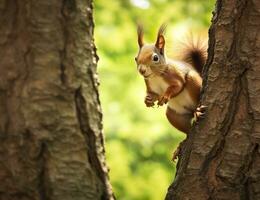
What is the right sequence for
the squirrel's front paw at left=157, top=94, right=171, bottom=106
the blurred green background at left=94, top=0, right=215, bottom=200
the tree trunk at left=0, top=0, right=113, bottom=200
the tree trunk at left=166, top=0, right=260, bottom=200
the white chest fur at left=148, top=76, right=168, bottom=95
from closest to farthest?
the tree trunk at left=0, top=0, right=113, bottom=200 < the tree trunk at left=166, top=0, right=260, bottom=200 < the squirrel's front paw at left=157, top=94, right=171, bottom=106 < the white chest fur at left=148, top=76, right=168, bottom=95 < the blurred green background at left=94, top=0, right=215, bottom=200

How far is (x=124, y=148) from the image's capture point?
615 cm

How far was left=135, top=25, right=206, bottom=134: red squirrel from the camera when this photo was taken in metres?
2.79

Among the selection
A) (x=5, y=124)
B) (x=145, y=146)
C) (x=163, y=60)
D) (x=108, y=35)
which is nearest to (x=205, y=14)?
(x=108, y=35)

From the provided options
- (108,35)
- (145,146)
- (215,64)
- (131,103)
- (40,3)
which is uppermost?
(40,3)

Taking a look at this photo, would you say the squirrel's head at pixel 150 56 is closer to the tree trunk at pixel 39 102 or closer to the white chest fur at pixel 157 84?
the white chest fur at pixel 157 84

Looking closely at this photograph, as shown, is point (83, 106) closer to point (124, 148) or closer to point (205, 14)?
point (124, 148)

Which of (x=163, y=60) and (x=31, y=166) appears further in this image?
(x=163, y=60)

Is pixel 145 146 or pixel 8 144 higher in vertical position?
pixel 8 144

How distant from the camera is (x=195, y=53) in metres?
3.02

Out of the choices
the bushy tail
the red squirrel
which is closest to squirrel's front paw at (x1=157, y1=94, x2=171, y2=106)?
the red squirrel

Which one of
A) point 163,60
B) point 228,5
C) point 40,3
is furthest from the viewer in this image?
point 163,60

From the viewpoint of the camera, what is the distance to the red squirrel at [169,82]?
2.79m

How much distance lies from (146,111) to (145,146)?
362mm

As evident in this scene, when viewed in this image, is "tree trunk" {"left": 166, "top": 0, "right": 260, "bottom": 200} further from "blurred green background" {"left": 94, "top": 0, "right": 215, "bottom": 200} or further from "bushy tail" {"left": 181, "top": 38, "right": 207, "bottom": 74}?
"blurred green background" {"left": 94, "top": 0, "right": 215, "bottom": 200}
